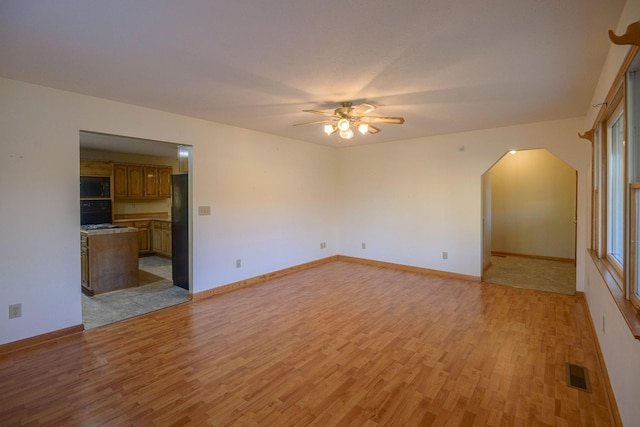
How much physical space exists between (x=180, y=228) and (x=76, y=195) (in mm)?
1566

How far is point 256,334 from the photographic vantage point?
312 centimetres

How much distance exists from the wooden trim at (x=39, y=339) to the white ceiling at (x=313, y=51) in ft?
7.94

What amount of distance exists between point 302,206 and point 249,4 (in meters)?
4.36

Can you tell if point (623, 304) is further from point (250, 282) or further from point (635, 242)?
point (250, 282)

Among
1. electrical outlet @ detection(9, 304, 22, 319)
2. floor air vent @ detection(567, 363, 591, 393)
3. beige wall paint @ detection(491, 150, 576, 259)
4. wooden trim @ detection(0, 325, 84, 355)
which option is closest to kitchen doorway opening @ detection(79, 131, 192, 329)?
wooden trim @ detection(0, 325, 84, 355)

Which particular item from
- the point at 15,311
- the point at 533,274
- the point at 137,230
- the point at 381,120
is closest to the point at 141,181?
the point at 137,230

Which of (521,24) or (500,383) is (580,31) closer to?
(521,24)

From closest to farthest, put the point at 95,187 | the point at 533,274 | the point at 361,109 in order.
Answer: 1. the point at 361,109
2. the point at 533,274
3. the point at 95,187

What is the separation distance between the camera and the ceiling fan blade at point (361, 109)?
3291 mm

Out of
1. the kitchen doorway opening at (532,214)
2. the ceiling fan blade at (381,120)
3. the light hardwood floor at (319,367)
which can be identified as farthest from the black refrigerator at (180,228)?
the kitchen doorway opening at (532,214)

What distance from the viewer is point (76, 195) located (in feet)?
10.4

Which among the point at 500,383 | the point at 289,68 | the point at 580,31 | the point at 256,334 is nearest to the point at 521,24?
the point at 580,31

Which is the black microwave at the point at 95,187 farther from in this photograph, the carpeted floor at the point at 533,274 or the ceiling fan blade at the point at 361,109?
the carpeted floor at the point at 533,274

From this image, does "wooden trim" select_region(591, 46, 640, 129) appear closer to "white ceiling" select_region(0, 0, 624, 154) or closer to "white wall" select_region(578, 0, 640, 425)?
"white wall" select_region(578, 0, 640, 425)
